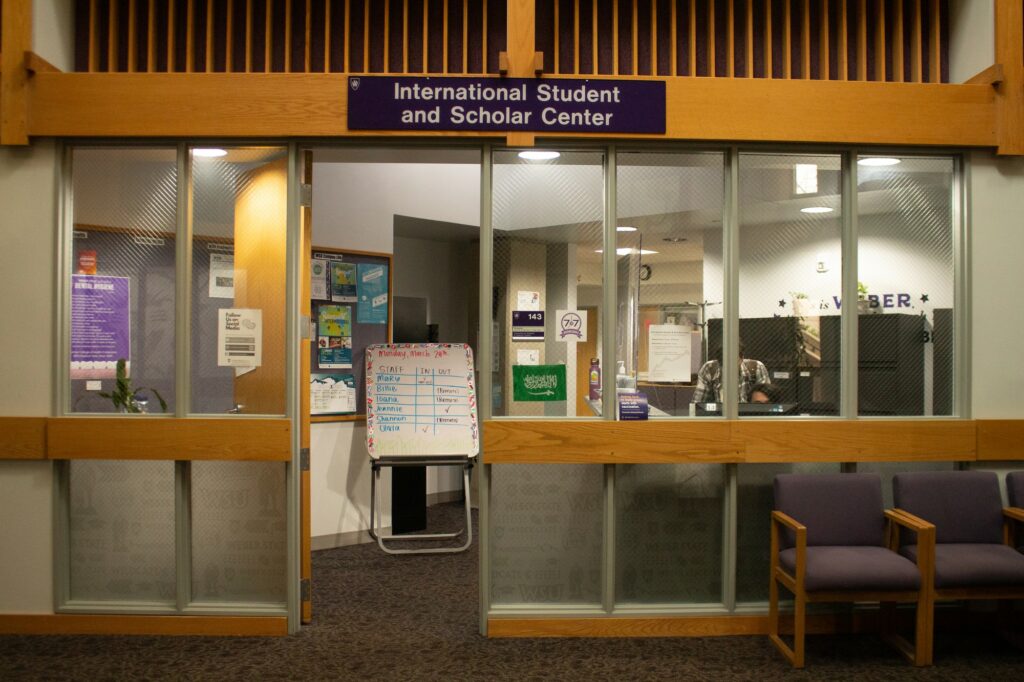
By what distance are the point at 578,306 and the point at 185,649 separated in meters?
2.70

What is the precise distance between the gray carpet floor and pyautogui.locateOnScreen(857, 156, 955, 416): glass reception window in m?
1.31

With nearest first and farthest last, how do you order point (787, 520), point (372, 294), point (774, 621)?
point (787, 520), point (774, 621), point (372, 294)

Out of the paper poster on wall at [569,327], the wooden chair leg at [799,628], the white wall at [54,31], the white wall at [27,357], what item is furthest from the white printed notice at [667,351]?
the white wall at [54,31]

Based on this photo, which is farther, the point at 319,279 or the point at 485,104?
the point at 319,279

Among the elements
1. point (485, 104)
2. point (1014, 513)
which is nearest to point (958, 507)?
point (1014, 513)

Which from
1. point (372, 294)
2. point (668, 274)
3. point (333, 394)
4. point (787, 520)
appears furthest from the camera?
point (372, 294)

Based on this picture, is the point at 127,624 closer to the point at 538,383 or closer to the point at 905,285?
the point at 538,383

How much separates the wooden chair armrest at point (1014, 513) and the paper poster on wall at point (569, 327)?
2403 mm

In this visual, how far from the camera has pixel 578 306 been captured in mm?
4359

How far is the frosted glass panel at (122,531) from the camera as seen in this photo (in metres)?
4.33

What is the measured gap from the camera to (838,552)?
3975 mm

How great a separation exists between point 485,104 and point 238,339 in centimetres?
184

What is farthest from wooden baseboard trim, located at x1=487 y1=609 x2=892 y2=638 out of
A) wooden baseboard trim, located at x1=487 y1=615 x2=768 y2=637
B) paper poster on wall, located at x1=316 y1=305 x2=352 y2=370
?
paper poster on wall, located at x1=316 y1=305 x2=352 y2=370

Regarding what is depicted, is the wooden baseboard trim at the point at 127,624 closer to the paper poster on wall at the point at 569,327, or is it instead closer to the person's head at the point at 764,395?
the paper poster on wall at the point at 569,327
